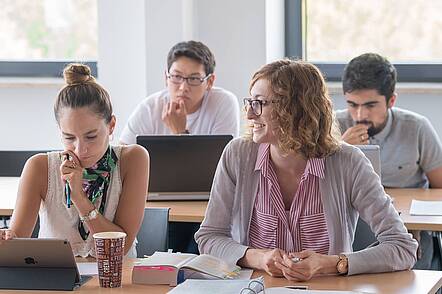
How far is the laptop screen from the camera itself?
3689 mm

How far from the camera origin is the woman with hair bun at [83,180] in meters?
2.87

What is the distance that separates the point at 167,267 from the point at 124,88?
309cm

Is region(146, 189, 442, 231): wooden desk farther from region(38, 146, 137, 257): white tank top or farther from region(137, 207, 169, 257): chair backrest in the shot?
region(38, 146, 137, 257): white tank top

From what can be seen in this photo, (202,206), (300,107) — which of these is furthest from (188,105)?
(300,107)

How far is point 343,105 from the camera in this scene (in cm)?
554

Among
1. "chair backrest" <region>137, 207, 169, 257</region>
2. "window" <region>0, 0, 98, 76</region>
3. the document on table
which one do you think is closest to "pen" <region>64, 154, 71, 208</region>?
"chair backrest" <region>137, 207, 169, 257</region>

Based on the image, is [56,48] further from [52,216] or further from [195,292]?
[195,292]

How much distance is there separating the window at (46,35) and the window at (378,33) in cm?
137

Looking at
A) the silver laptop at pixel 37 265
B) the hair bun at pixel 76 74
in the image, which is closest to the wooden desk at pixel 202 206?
the hair bun at pixel 76 74

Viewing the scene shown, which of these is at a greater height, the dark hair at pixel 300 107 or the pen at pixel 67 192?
the dark hair at pixel 300 107

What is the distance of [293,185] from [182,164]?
1011mm

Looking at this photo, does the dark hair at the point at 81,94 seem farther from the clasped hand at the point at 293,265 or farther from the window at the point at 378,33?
the window at the point at 378,33

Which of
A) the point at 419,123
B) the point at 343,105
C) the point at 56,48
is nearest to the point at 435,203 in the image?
the point at 419,123

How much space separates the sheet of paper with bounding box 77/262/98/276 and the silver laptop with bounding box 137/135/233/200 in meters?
1.06
